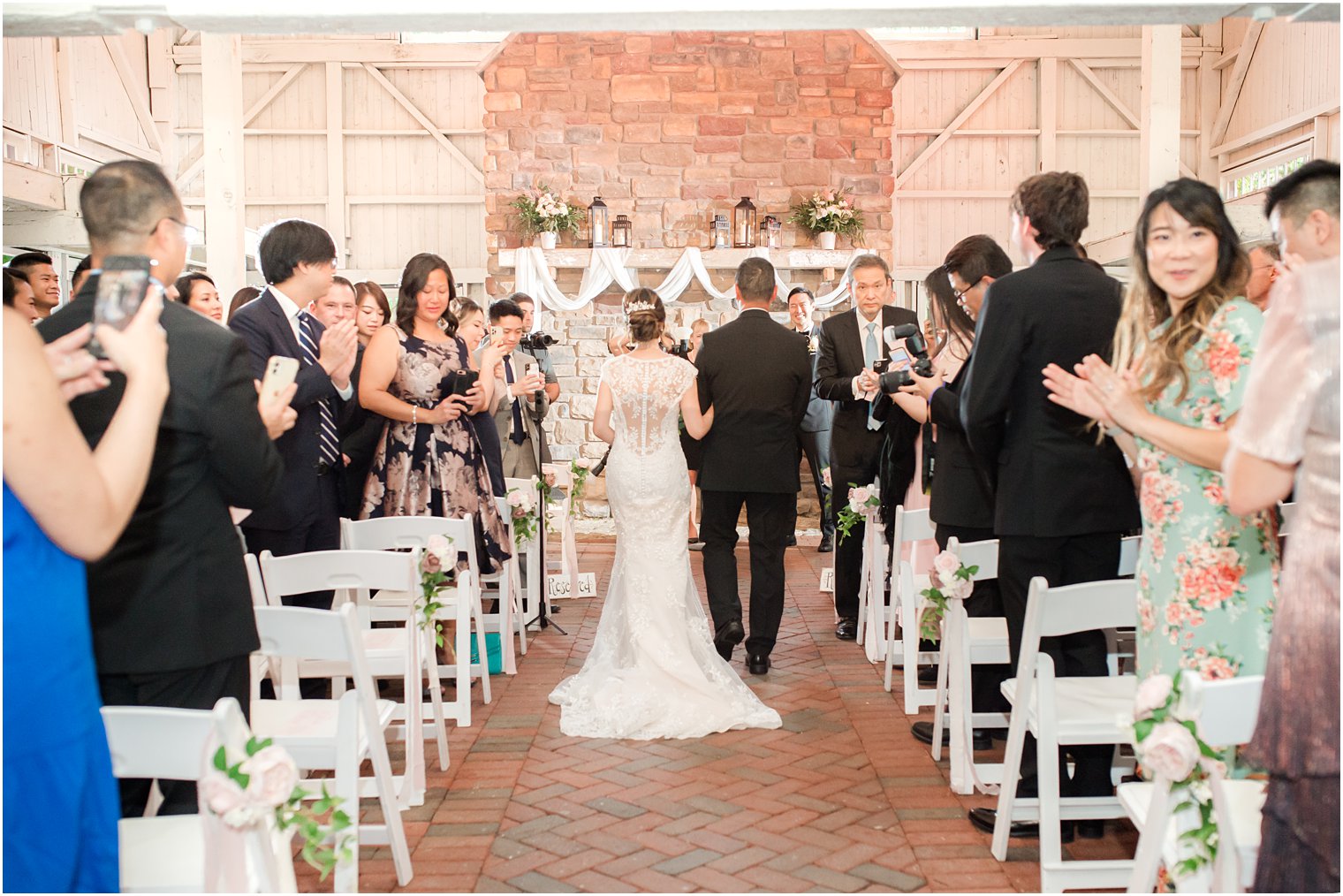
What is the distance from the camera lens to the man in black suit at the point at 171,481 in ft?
6.89

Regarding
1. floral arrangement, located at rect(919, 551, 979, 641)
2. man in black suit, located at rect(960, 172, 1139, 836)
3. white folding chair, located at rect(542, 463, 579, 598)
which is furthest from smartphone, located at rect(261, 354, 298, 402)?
white folding chair, located at rect(542, 463, 579, 598)

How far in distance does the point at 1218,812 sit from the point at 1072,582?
1.47 m

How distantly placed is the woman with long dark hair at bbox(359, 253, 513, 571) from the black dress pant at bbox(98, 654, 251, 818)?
87.7 inches

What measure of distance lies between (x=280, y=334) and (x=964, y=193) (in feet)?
36.2

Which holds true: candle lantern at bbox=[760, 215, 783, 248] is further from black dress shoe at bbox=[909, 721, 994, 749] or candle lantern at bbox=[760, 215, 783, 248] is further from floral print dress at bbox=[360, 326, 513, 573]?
black dress shoe at bbox=[909, 721, 994, 749]

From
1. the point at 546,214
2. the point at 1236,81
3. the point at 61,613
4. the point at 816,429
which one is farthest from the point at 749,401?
the point at 1236,81

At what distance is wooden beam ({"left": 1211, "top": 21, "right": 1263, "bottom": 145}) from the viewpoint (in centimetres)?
1249

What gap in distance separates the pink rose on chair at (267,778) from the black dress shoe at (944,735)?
112 inches

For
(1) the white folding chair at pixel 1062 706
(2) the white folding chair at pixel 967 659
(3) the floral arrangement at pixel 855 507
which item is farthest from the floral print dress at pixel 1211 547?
(3) the floral arrangement at pixel 855 507

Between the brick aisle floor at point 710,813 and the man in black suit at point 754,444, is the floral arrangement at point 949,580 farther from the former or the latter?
the man in black suit at point 754,444

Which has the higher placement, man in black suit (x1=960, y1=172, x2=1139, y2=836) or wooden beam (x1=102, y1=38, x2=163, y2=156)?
wooden beam (x1=102, y1=38, x2=163, y2=156)

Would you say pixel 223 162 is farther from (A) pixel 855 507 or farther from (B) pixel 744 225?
(B) pixel 744 225

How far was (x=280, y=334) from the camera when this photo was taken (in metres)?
3.74

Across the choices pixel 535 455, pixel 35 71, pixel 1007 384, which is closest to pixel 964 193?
pixel 535 455
